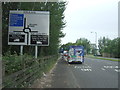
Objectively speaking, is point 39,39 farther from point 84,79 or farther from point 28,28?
point 84,79

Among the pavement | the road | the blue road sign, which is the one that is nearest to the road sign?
the blue road sign

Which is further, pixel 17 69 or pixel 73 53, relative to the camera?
pixel 73 53

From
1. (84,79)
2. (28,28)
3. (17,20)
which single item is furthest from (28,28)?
(84,79)

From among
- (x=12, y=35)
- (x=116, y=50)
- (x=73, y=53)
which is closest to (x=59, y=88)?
(x=12, y=35)

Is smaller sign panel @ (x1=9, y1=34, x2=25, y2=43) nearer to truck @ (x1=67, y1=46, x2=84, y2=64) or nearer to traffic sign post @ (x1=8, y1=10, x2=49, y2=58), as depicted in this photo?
traffic sign post @ (x1=8, y1=10, x2=49, y2=58)

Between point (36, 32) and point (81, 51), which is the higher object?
point (36, 32)

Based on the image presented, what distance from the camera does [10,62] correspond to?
5836mm

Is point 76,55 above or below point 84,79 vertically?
above

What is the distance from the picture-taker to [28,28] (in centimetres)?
1155

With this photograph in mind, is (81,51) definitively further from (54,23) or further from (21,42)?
(21,42)

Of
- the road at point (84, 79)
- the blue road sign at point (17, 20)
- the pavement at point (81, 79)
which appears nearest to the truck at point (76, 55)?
the road at point (84, 79)

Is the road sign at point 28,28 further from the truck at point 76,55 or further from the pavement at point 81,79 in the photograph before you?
the truck at point 76,55

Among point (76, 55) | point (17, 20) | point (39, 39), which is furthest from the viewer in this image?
point (76, 55)

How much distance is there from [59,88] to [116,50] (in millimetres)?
69021
